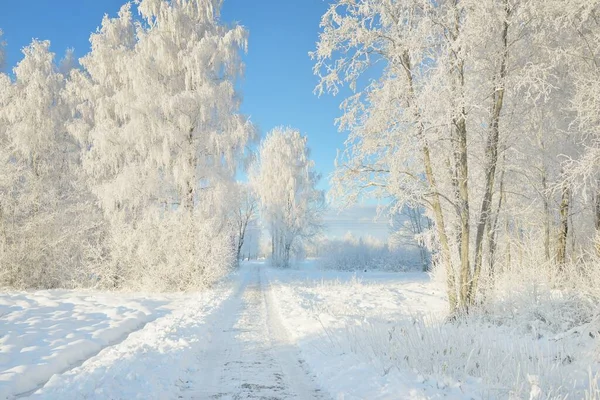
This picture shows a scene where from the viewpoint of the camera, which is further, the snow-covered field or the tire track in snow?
the tire track in snow

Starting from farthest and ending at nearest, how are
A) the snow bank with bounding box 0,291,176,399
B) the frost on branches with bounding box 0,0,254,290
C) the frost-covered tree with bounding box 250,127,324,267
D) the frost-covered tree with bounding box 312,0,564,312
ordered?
1. the frost-covered tree with bounding box 250,127,324,267
2. the frost on branches with bounding box 0,0,254,290
3. the frost-covered tree with bounding box 312,0,564,312
4. the snow bank with bounding box 0,291,176,399

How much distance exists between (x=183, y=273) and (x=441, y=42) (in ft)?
38.0

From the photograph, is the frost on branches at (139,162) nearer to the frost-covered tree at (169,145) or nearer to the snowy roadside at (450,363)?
the frost-covered tree at (169,145)

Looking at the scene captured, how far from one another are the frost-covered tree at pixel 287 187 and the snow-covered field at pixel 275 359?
23.3m

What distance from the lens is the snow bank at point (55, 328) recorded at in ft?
15.5

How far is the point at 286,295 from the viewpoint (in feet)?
41.0

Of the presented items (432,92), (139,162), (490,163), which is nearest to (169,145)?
(139,162)

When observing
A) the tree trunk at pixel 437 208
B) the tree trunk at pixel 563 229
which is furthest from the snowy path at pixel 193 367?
the tree trunk at pixel 563 229

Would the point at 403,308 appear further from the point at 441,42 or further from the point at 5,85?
the point at 5,85

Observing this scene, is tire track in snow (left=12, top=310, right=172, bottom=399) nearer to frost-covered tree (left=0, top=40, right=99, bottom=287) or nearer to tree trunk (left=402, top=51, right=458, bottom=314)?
tree trunk (left=402, top=51, right=458, bottom=314)

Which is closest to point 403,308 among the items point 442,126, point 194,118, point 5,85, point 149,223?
point 442,126

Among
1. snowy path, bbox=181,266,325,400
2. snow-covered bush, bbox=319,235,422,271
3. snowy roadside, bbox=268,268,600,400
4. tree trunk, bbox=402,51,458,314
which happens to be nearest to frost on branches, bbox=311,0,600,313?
tree trunk, bbox=402,51,458,314

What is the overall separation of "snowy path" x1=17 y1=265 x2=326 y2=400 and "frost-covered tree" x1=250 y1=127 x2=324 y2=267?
23961 millimetres

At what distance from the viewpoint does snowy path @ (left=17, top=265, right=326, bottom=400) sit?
158 inches
